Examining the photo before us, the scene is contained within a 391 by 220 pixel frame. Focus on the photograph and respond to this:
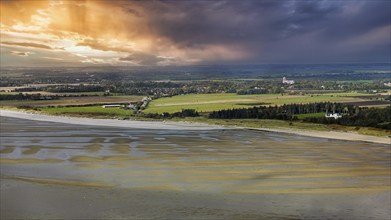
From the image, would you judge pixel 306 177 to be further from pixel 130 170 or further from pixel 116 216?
pixel 116 216

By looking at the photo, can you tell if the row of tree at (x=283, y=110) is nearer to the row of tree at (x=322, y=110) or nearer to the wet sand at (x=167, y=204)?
the row of tree at (x=322, y=110)

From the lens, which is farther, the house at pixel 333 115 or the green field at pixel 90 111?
the house at pixel 333 115

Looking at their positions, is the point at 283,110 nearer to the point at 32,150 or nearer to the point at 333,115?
the point at 333,115

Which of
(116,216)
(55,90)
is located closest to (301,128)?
(116,216)

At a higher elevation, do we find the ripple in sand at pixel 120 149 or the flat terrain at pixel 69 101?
the flat terrain at pixel 69 101

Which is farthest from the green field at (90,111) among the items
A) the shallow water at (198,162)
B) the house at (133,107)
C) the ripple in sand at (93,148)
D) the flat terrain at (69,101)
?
the ripple in sand at (93,148)

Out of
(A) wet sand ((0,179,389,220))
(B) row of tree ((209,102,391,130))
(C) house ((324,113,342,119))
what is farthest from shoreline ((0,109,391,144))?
(A) wet sand ((0,179,389,220))

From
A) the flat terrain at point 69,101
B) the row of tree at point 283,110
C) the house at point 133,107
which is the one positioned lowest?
the row of tree at point 283,110
